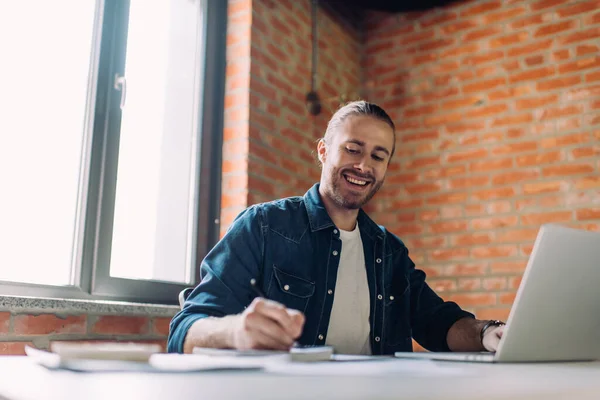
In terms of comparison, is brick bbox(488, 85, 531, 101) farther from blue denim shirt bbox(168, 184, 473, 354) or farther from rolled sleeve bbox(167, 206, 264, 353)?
rolled sleeve bbox(167, 206, 264, 353)

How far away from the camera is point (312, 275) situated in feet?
5.25

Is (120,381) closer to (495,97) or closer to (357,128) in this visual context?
(357,128)

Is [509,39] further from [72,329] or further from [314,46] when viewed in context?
[72,329]

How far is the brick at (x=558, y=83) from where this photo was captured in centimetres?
277

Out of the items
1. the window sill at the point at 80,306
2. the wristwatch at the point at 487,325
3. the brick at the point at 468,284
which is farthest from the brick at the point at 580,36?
the window sill at the point at 80,306

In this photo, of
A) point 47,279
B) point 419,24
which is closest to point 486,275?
point 419,24

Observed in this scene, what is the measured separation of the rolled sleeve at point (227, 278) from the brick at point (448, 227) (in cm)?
163

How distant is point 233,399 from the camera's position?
0.46m

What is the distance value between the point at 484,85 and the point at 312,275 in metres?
1.86

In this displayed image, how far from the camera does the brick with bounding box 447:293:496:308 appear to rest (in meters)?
2.80

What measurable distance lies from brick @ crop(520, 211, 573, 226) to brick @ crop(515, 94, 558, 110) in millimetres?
538

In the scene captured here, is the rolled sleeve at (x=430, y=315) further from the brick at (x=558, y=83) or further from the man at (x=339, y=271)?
the brick at (x=558, y=83)

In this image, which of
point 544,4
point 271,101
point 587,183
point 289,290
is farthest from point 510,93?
Answer: point 289,290

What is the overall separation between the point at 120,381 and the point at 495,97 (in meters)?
2.75
